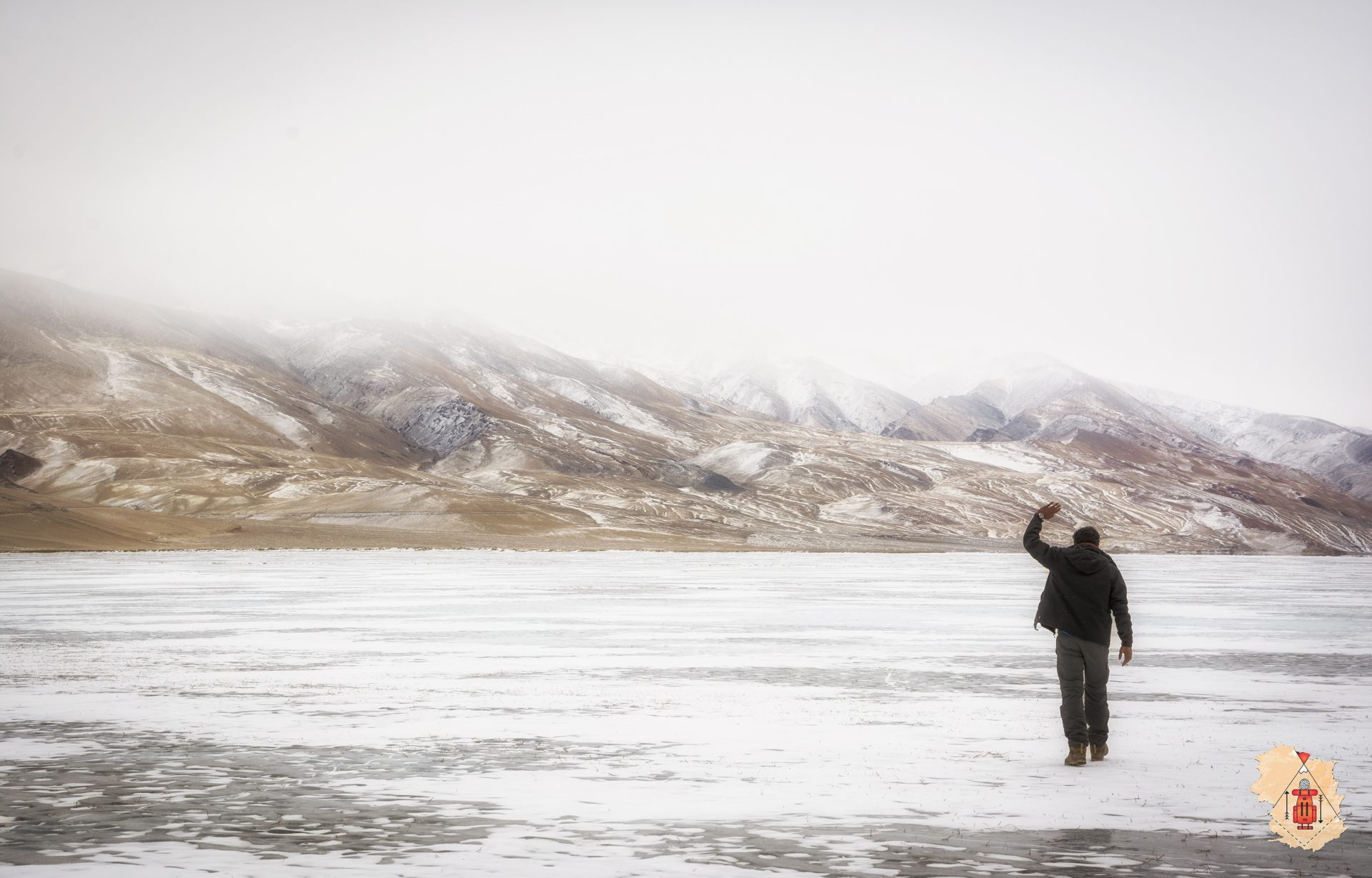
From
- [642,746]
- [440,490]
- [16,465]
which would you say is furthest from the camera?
[16,465]

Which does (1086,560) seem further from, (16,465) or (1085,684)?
(16,465)

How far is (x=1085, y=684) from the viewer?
36.1ft

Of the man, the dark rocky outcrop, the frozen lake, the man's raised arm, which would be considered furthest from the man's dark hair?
the dark rocky outcrop

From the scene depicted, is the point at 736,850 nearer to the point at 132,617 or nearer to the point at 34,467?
the point at 132,617

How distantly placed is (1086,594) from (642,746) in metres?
4.62

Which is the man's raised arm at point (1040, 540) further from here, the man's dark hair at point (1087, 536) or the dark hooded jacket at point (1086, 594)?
the man's dark hair at point (1087, 536)

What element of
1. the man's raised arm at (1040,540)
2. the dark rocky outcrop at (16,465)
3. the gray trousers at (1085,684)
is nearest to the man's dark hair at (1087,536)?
the man's raised arm at (1040,540)

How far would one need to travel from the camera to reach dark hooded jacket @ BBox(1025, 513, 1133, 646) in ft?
35.7

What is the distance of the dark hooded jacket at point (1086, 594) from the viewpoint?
10.9m

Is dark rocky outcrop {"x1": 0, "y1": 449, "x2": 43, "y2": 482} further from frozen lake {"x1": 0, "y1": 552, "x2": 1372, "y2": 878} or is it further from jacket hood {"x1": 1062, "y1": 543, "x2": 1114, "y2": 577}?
jacket hood {"x1": 1062, "y1": 543, "x2": 1114, "y2": 577}

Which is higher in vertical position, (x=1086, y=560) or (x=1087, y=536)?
(x=1087, y=536)

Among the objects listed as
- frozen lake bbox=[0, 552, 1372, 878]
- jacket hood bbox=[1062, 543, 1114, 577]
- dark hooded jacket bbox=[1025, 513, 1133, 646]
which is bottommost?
frozen lake bbox=[0, 552, 1372, 878]

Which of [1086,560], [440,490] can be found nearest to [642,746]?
[1086,560]

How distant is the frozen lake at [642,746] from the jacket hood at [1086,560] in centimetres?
182
